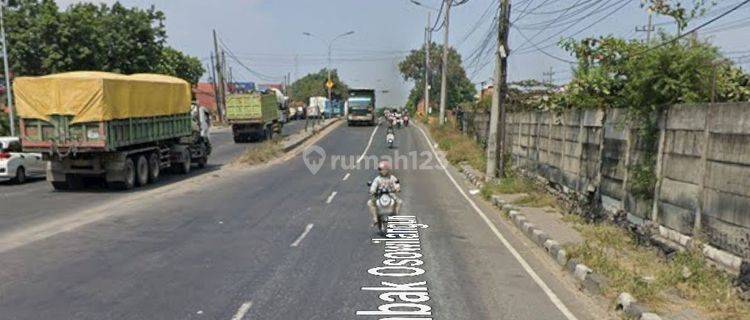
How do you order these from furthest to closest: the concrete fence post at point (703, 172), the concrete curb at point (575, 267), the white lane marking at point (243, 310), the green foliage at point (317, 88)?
1. the green foliage at point (317, 88)
2. the concrete fence post at point (703, 172)
3. the concrete curb at point (575, 267)
4. the white lane marking at point (243, 310)

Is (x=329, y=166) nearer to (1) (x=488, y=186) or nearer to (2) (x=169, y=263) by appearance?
(1) (x=488, y=186)

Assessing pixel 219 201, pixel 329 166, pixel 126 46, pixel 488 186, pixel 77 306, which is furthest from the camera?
pixel 126 46

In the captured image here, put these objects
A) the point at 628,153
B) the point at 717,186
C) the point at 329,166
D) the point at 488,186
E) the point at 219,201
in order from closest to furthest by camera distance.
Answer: the point at 717,186 → the point at 628,153 → the point at 219,201 → the point at 488,186 → the point at 329,166

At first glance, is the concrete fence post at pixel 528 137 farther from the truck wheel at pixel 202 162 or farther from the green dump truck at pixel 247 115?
the green dump truck at pixel 247 115

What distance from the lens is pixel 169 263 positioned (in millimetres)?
8953

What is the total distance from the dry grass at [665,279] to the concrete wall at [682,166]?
0.49 metres

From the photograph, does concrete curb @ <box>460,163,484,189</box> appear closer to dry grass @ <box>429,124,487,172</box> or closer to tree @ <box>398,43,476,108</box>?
dry grass @ <box>429,124,487,172</box>

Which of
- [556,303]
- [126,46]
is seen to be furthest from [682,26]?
[126,46]

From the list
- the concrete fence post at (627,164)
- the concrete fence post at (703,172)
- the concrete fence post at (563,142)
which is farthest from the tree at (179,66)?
the concrete fence post at (703,172)

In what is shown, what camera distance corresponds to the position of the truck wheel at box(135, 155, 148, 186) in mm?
20016

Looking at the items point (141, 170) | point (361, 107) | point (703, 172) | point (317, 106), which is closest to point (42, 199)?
point (141, 170)

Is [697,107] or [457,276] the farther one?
[697,107]

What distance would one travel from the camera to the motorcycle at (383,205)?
11.5 metres

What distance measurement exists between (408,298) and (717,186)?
4528 millimetres
